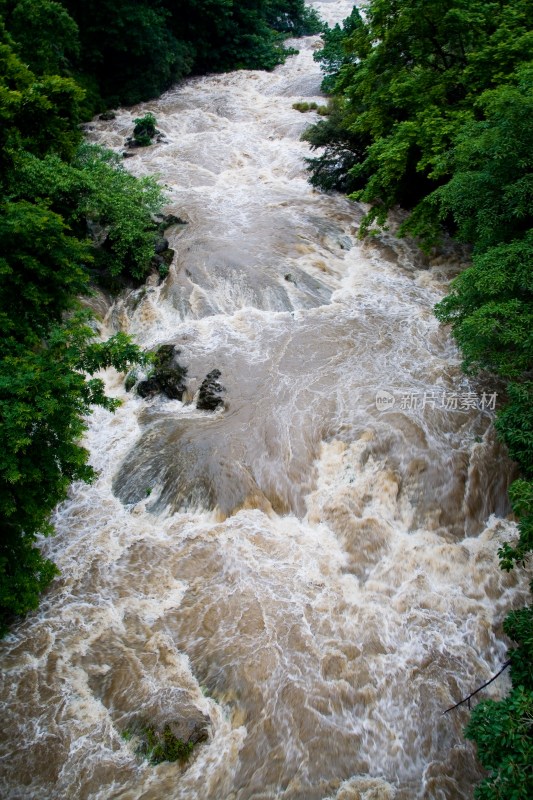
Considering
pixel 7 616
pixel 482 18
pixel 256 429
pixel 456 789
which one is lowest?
pixel 456 789

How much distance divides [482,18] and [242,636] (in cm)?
1401

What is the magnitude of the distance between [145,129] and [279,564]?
19.8 m

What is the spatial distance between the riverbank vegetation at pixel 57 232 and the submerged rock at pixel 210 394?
1675mm

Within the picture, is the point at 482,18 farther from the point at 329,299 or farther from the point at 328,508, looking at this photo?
the point at 328,508

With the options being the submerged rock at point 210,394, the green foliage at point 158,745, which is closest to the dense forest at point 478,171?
the green foliage at point 158,745

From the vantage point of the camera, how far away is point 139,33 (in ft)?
72.5

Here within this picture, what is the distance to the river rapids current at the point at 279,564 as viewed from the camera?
5922 millimetres

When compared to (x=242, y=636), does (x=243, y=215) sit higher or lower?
higher

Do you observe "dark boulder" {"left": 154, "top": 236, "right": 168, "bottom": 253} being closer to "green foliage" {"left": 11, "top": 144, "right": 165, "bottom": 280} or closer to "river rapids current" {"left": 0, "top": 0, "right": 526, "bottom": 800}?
"green foliage" {"left": 11, "top": 144, "right": 165, "bottom": 280}

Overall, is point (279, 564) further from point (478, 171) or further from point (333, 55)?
point (333, 55)

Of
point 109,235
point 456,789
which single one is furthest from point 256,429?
point 109,235

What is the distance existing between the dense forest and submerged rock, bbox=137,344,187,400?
5616 mm

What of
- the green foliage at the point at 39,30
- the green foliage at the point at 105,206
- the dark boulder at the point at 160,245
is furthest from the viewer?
the green foliage at the point at 39,30

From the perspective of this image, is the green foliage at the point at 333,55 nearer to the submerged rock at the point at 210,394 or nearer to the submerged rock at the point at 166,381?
the submerged rock at the point at 166,381
